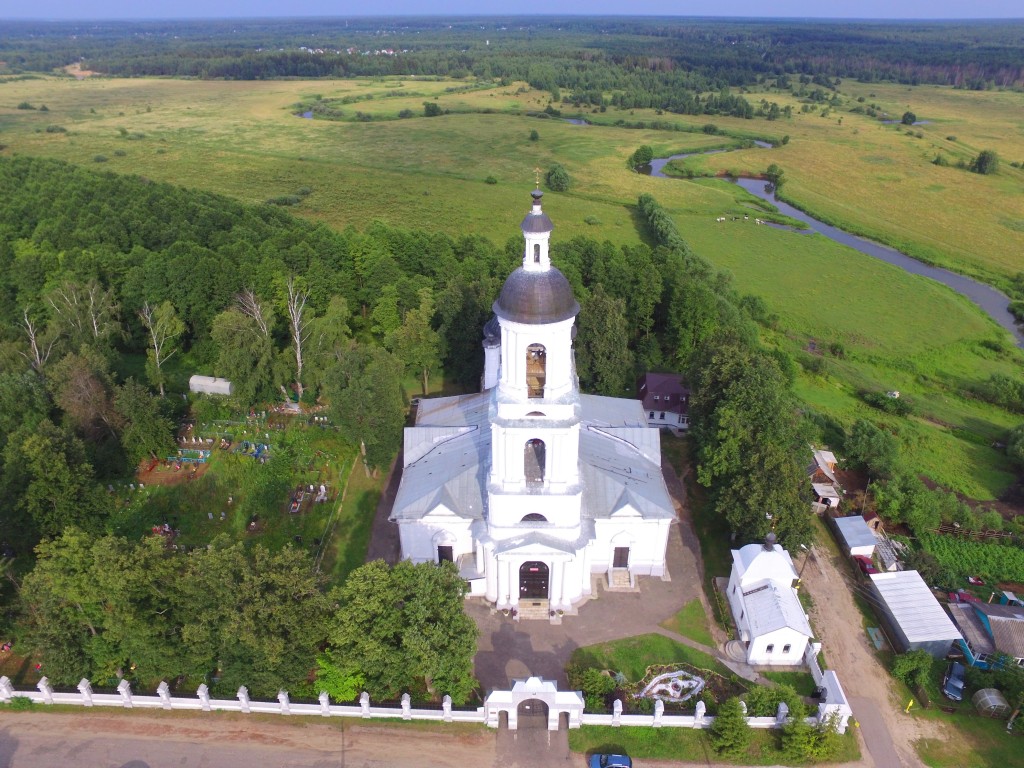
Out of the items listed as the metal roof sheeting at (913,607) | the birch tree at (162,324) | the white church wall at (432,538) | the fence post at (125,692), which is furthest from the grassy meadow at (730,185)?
the fence post at (125,692)

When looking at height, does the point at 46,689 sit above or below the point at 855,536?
above

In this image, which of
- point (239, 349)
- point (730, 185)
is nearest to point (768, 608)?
point (239, 349)

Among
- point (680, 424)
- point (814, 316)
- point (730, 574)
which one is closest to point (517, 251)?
point (680, 424)

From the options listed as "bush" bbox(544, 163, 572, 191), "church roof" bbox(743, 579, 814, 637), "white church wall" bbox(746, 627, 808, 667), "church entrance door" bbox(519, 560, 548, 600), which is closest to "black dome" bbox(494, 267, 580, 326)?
"church entrance door" bbox(519, 560, 548, 600)

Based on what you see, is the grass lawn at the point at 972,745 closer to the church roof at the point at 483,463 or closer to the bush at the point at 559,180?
the church roof at the point at 483,463

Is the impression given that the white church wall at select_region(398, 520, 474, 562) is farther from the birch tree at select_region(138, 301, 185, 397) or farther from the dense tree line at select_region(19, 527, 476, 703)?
the birch tree at select_region(138, 301, 185, 397)

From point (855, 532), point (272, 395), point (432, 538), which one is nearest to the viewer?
point (432, 538)

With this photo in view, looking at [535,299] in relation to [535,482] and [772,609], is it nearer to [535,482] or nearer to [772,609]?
[535,482]
